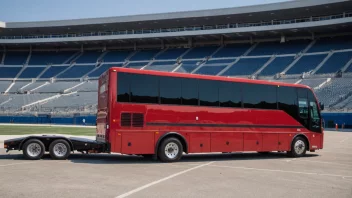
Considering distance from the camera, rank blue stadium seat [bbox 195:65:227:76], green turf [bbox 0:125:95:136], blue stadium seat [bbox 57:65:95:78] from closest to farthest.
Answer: green turf [bbox 0:125:95:136] → blue stadium seat [bbox 195:65:227:76] → blue stadium seat [bbox 57:65:95:78]

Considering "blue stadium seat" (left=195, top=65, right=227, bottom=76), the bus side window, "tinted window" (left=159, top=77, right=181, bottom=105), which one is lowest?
the bus side window

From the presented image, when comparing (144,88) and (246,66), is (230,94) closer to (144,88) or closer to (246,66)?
(144,88)

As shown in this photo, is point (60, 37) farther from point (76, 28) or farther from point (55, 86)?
point (55, 86)

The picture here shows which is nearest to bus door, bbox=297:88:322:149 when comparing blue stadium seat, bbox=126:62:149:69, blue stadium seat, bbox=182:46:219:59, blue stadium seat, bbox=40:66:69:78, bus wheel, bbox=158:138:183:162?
bus wheel, bbox=158:138:183:162

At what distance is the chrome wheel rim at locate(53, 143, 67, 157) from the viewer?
12.8m

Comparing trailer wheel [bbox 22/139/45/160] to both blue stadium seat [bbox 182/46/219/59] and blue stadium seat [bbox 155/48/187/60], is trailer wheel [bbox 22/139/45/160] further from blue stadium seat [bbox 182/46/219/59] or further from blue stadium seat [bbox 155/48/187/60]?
blue stadium seat [bbox 155/48/187/60]

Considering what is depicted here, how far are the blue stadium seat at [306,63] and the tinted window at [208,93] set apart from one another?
36.7 meters

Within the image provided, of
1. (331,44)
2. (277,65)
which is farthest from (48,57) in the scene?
(331,44)

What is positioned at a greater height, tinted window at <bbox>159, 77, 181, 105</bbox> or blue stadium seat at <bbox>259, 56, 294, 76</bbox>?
blue stadium seat at <bbox>259, 56, 294, 76</bbox>

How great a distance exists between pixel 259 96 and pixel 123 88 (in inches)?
223

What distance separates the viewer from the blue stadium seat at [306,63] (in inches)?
1886

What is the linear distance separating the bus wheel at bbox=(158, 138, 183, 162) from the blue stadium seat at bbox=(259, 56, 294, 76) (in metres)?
37.9

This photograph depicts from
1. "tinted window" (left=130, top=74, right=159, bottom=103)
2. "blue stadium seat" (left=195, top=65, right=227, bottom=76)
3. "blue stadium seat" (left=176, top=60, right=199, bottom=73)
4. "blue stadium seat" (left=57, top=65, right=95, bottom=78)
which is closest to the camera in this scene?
"tinted window" (left=130, top=74, right=159, bottom=103)

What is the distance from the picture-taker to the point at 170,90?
513 inches
